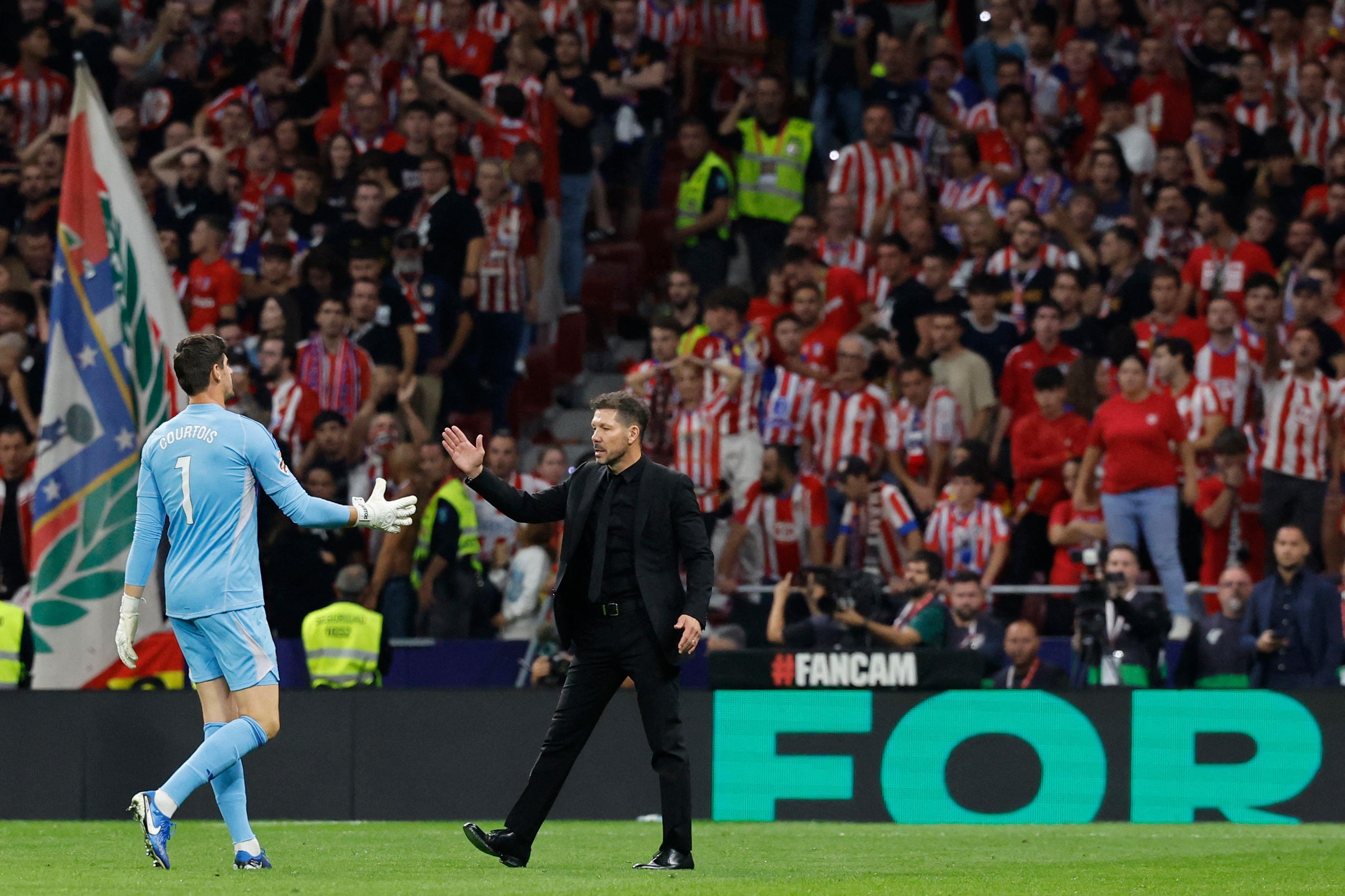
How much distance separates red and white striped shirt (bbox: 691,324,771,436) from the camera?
52.2ft

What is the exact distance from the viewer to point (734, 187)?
19156 millimetres

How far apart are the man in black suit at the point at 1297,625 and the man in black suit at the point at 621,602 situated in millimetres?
5912

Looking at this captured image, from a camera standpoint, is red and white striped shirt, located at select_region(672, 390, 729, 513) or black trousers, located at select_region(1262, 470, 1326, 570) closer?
black trousers, located at select_region(1262, 470, 1326, 570)

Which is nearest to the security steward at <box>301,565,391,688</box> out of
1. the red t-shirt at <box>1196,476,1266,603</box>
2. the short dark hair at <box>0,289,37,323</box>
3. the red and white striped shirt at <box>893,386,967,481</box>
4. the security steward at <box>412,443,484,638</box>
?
the security steward at <box>412,443,484,638</box>

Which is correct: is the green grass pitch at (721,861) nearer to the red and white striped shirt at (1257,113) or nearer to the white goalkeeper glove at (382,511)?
the white goalkeeper glove at (382,511)

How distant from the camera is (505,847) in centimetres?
841

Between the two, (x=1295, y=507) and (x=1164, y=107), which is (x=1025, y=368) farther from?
(x=1164, y=107)

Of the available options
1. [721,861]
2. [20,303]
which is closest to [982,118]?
[20,303]

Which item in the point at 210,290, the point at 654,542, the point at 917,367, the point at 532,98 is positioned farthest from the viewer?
the point at 532,98

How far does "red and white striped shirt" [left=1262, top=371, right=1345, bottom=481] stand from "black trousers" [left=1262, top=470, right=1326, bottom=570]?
7 centimetres

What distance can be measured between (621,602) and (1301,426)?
811cm

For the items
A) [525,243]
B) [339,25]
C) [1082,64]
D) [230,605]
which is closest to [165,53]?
[339,25]

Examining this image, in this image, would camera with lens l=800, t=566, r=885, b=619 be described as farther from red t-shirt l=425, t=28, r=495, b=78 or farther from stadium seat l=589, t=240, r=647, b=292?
red t-shirt l=425, t=28, r=495, b=78

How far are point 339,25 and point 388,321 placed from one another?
18.0 feet
